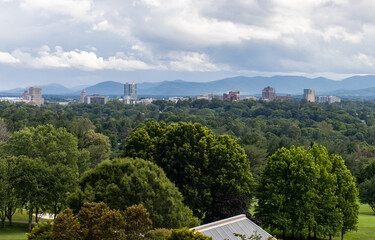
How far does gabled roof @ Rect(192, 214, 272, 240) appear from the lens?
63.3 ft

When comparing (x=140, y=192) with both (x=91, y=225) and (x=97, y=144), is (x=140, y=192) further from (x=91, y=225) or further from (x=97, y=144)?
(x=97, y=144)

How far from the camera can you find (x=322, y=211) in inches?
1104

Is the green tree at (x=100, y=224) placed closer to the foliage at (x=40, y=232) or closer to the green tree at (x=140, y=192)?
the foliage at (x=40, y=232)

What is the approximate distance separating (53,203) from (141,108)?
146690 millimetres

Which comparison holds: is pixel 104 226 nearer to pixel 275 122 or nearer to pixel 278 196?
pixel 278 196

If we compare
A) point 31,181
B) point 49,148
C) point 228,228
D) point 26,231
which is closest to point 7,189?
point 31,181

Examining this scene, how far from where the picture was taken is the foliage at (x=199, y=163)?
2852 centimetres

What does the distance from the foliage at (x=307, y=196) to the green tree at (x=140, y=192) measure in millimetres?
7506

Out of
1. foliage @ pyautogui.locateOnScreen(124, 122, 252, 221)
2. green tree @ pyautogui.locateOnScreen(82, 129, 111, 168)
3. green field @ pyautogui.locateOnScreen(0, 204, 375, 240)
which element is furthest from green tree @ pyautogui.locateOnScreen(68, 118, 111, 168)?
foliage @ pyautogui.locateOnScreen(124, 122, 252, 221)

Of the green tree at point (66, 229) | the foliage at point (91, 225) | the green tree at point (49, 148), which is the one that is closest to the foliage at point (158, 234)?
the foliage at point (91, 225)

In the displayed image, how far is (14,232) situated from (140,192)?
12049mm

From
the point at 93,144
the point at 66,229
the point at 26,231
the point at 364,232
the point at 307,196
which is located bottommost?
the point at 364,232

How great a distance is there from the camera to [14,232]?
28.3 meters

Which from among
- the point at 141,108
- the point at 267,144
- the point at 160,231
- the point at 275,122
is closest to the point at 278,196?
the point at 160,231
